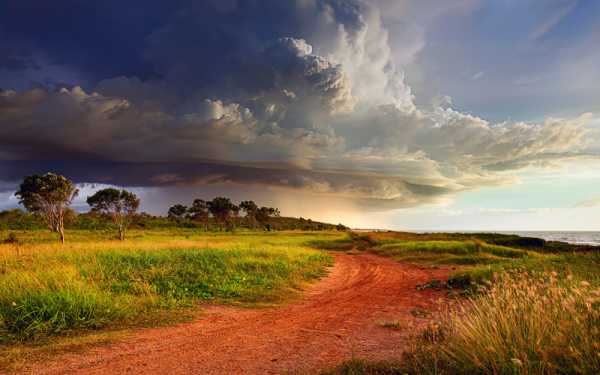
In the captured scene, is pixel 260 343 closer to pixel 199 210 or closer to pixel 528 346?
pixel 528 346

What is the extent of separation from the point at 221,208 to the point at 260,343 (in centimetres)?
9382

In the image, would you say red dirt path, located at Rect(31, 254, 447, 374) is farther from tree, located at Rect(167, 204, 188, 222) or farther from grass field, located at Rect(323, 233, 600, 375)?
tree, located at Rect(167, 204, 188, 222)

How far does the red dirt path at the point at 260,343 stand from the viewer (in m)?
6.36

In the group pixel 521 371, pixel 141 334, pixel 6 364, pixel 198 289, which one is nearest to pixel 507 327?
pixel 521 371

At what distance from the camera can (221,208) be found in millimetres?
99062

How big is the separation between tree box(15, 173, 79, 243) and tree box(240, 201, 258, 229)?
2734 inches

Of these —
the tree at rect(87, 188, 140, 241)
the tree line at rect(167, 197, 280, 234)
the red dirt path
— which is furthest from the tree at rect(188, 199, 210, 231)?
the red dirt path

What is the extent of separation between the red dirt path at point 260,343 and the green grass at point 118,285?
5.03 feet

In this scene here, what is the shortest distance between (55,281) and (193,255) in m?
9.84

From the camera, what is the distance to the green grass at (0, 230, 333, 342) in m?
8.43

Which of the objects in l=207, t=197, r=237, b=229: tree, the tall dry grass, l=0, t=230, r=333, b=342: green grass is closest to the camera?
the tall dry grass

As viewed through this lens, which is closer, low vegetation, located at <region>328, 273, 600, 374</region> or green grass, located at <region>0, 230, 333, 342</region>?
low vegetation, located at <region>328, 273, 600, 374</region>

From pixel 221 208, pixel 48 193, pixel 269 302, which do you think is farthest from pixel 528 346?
pixel 221 208

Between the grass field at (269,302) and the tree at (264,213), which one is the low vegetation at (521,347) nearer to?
the grass field at (269,302)
